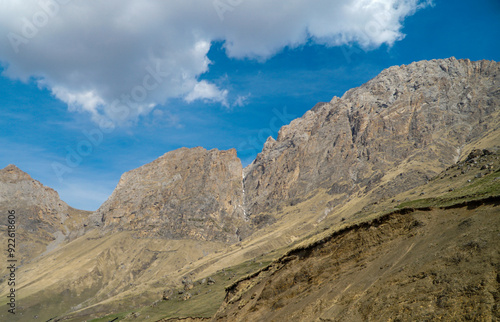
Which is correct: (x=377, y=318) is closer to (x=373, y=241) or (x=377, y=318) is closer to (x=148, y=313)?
(x=373, y=241)

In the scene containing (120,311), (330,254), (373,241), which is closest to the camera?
(373,241)

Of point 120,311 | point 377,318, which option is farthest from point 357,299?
point 120,311

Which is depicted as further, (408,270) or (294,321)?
(294,321)

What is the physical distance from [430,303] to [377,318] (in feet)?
12.3

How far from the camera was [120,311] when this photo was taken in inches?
7372

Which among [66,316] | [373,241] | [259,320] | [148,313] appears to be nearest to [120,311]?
[66,316]

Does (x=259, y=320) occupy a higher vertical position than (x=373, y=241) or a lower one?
lower

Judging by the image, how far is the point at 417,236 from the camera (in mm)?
31844

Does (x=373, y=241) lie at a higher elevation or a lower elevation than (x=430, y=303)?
higher

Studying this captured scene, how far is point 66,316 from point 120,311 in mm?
34500

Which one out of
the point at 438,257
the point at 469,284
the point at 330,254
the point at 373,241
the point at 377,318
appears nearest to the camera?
the point at 469,284

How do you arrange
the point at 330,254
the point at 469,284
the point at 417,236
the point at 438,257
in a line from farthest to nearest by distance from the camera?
the point at 330,254, the point at 417,236, the point at 438,257, the point at 469,284

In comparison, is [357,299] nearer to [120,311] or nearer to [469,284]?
[469,284]

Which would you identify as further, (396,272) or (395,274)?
(396,272)
